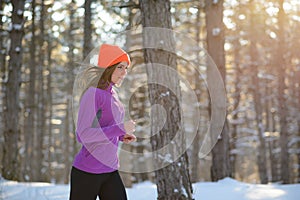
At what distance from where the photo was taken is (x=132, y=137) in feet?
10.8

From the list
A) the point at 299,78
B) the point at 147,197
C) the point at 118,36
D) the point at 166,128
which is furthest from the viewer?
the point at 299,78

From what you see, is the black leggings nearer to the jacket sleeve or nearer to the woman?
the woman

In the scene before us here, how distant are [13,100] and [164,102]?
707 cm

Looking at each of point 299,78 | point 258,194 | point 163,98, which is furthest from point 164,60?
point 299,78

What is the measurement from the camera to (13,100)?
1106 cm

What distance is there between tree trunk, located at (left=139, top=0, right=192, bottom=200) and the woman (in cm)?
181

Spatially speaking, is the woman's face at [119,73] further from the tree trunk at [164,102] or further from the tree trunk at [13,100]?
the tree trunk at [13,100]

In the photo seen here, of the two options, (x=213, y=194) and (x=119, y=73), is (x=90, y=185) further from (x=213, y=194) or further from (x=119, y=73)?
(x=213, y=194)

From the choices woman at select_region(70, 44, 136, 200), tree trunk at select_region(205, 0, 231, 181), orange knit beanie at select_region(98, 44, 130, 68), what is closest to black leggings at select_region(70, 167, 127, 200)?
woman at select_region(70, 44, 136, 200)

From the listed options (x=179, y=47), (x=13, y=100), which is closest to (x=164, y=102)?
(x=13, y=100)

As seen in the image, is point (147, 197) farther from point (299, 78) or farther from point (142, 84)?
point (299, 78)

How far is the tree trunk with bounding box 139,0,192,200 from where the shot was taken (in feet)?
16.8

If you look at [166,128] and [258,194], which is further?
[258,194]

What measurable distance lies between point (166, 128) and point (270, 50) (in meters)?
14.5
